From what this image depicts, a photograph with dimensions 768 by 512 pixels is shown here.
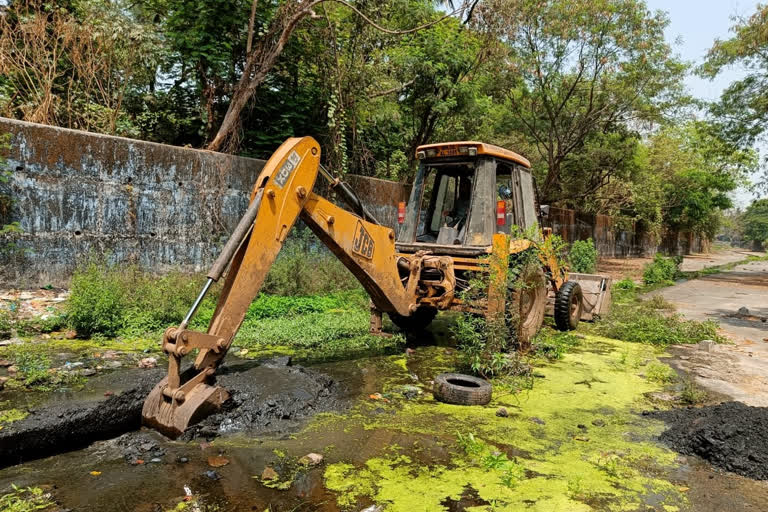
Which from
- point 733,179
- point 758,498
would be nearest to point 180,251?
point 758,498

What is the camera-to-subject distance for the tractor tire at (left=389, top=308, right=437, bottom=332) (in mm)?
6602

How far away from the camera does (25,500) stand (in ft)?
8.42

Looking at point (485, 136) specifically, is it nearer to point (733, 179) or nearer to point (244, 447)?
point (244, 447)

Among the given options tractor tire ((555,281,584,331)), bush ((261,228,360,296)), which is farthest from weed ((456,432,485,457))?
bush ((261,228,360,296))

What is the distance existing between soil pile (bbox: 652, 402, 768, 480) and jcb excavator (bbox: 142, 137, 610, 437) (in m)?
1.90

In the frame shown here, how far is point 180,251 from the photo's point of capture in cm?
798

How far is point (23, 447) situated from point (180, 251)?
502 centimetres

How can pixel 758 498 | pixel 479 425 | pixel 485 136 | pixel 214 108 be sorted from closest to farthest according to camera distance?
pixel 758 498 → pixel 479 425 → pixel 214 108 → pixel 485 136

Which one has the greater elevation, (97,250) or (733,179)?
(733,179)

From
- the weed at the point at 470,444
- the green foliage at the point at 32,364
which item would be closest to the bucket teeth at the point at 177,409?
the green foliage at the point at 32,364

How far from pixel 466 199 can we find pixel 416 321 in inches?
67.4

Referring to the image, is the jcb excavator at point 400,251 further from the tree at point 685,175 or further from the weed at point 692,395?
the tree at point 685,175

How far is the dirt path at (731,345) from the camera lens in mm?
5160

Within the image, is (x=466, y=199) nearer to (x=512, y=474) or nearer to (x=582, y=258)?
(x=512, y=474)
